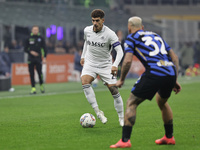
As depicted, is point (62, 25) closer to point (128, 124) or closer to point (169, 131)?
point (169, 131)

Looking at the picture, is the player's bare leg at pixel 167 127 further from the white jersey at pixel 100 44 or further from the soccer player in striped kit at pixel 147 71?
the white jersey at pixel 100 44

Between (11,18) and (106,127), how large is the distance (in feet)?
76.0

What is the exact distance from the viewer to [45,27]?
3403 centimetres

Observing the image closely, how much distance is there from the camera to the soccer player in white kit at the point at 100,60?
983 cm

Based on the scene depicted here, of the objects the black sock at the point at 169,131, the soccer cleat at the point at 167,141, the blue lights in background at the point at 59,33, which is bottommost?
the blue lights in background at the point at 59,33

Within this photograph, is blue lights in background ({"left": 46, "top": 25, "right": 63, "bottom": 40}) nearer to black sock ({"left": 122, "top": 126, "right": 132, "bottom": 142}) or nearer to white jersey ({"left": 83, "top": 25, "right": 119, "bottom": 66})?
white jersey ({"left": 83, "top": 25, "right": 119, "bottom": 66})

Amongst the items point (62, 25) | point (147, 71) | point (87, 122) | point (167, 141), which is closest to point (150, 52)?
point (147, 71)

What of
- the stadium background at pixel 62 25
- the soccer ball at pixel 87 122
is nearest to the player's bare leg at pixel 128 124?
the soccer ball at pixel 87 122

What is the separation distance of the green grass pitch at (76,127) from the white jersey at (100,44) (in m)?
1.32

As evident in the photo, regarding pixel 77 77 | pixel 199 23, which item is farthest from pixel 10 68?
pixel 199 23

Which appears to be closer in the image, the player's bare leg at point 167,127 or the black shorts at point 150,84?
the black shorts at point 150,84

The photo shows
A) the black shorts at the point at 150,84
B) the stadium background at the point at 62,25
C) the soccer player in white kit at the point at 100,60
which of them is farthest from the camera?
the stadium background at the point at 62,25

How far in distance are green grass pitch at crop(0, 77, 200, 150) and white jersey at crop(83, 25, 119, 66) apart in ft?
4.34

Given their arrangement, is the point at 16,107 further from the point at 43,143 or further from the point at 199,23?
the point at 199,23
